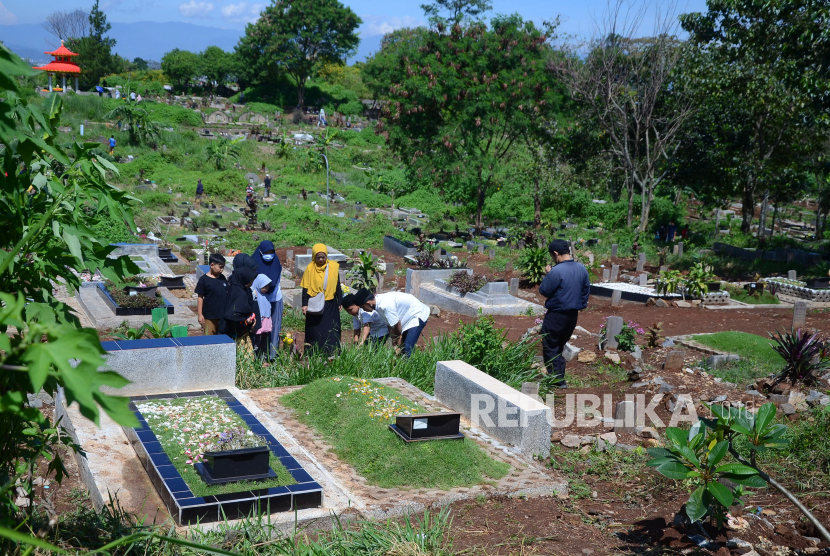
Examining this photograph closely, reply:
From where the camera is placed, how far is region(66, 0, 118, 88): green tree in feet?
187

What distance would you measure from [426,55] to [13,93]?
20941 millimetres

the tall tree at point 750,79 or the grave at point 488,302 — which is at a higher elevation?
the tall tree at point 750,79

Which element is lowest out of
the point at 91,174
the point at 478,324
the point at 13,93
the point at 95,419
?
the point at 478,324

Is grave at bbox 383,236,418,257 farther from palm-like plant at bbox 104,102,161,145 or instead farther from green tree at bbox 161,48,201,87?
green tree at bbox 161,48,201,87

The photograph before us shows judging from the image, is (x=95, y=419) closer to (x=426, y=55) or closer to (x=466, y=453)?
(x=466, y=453)

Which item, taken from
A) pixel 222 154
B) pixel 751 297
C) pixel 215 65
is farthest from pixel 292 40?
pixel 751 297

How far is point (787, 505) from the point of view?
16.9ft

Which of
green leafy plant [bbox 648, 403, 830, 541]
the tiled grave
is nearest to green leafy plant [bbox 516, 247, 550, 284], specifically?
the tiled grave

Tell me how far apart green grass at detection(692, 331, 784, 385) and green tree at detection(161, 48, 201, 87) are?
183 ft

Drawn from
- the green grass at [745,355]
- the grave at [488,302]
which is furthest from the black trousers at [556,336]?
the grave at [488,302]

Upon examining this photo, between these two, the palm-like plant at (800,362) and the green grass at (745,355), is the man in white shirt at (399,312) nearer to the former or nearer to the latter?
the green grass at (745,355)

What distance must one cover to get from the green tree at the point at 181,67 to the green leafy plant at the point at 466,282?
50.6 meters

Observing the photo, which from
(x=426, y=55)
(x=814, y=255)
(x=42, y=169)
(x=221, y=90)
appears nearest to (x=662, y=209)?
(x=814, y=255)

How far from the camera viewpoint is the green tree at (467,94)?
22.3m
